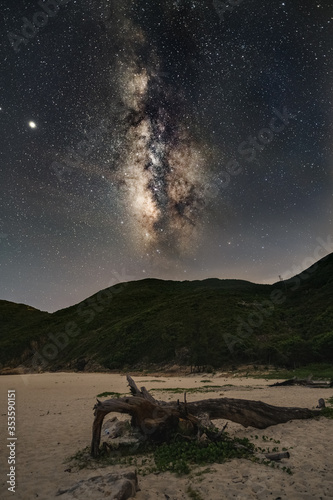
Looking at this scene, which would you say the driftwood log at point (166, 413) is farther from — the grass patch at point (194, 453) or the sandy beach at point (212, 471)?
the sandy beach at point (212, 471)

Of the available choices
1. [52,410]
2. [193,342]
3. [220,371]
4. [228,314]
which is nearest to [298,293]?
[228,314]

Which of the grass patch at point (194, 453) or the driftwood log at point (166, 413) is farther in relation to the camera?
the driftwood log at point (166, 413)

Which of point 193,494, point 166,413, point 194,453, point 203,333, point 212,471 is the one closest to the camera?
point 193,494

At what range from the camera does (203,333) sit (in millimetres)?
51438

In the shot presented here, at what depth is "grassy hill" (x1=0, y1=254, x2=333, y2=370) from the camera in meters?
42.9

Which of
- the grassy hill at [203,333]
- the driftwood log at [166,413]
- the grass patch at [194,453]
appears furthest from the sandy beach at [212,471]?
the grassy hill at [203,333]

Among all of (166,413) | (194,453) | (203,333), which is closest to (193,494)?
(194,453)

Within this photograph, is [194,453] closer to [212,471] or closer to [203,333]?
[212,471]

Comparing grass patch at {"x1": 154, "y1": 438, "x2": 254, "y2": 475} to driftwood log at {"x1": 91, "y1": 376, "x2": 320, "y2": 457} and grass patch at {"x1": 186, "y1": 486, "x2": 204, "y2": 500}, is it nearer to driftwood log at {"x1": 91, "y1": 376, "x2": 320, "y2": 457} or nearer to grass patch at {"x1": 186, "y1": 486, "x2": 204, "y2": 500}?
driftwood log at {"x1": 91, "y1": 376, "x2": 320, "y2": 457}

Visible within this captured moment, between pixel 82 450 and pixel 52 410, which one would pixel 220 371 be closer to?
pixel 52 410

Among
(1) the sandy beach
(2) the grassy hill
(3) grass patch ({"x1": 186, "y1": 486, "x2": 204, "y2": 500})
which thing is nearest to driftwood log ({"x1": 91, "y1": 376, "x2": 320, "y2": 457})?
(1) the sandy beach

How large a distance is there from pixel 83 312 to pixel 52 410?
297 feet

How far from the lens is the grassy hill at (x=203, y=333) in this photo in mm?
42906

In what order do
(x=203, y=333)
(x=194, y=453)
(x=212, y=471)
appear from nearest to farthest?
(x=212, y=471), (x=194, y=453), (x=203, y=333)
